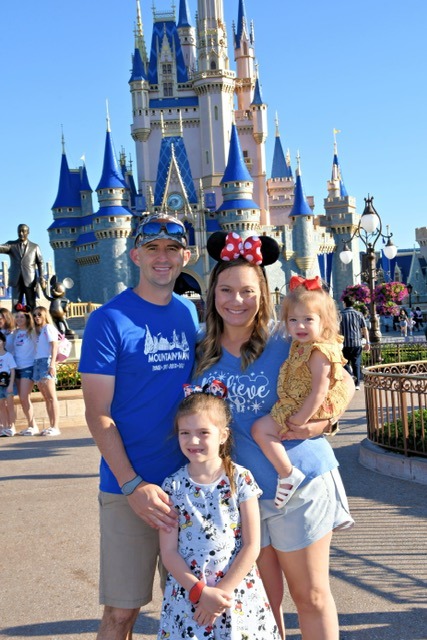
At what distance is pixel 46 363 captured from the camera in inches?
356

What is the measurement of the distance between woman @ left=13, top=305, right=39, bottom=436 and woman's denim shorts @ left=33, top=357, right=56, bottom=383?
0.17 m

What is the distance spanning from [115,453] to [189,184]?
48712 millimetres

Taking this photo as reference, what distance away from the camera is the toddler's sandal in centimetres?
254

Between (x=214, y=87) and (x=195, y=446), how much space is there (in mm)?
Result: 50566

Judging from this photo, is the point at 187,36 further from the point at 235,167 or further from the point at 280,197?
the point at 235,167

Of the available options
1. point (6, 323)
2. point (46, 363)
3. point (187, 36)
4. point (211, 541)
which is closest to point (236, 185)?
point (187, 36)

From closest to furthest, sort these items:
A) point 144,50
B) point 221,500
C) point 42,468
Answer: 1. point 221,500
2. point 42,468
3. point 144,50

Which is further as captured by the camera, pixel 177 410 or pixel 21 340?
pixel 21 340

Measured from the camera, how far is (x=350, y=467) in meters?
6.55

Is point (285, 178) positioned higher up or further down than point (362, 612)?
higher up

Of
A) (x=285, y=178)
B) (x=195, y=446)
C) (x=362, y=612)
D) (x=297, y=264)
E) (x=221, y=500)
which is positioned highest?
(x=285, y=178)

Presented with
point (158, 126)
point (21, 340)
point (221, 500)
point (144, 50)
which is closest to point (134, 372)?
point (221, 500)

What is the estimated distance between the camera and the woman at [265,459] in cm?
259

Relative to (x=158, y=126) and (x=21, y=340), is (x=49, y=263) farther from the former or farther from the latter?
(x=21, y=340)
